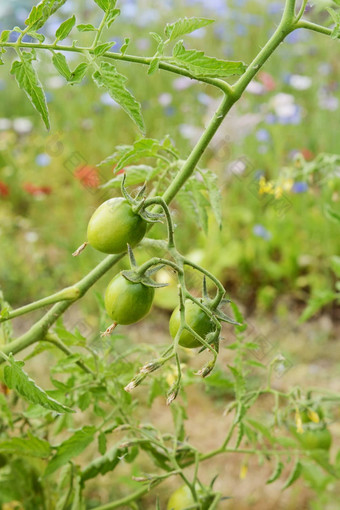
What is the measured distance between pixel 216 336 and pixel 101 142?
3583 millimetres

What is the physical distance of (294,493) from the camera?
1944mm

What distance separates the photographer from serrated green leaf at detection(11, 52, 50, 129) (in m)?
0.70

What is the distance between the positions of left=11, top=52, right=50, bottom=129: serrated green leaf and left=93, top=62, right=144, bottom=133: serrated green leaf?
0.22ft

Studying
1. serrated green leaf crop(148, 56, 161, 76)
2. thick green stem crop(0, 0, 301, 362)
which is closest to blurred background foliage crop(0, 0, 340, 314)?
thick green stem crop(0, 0, 301, 362)

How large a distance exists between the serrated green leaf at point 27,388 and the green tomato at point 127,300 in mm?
123

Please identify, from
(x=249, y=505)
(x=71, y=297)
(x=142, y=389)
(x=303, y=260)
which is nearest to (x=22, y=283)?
(x=142, y=389)

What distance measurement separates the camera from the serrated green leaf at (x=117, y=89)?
697mm

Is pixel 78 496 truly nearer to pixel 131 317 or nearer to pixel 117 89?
pixel 131 317

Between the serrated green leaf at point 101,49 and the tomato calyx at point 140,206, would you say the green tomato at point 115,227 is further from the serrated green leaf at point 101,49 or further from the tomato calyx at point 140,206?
the serrated green leaf at point 101,49

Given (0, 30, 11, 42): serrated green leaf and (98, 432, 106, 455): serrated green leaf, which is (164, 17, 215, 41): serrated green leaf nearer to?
(0, 30, 11, 42): serrated green leaf

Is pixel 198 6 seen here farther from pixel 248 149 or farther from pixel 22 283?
pixel 22 283

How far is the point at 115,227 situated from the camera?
706mm

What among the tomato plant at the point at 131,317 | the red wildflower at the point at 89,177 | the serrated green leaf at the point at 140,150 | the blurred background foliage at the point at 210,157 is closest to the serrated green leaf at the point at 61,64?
the tomato plant at the point at 131,317

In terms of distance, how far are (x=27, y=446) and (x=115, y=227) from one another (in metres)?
0.49
